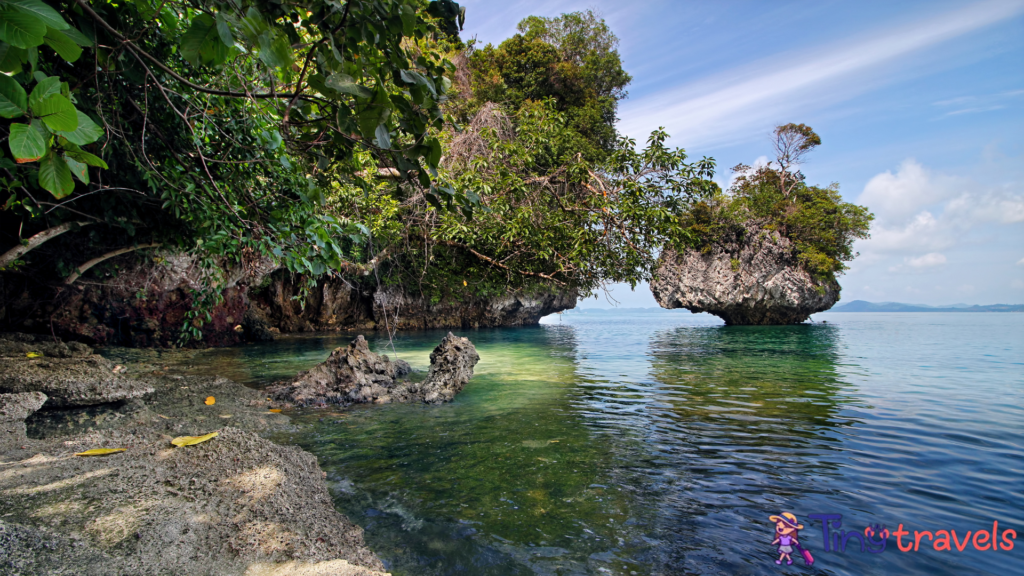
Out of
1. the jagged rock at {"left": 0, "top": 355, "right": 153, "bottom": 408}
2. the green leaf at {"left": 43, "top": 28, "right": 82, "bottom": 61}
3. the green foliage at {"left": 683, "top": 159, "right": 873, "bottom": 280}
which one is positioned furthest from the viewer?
the green foliage at {"left": 683, "top": 159, "right": 873, "bottom": 280}

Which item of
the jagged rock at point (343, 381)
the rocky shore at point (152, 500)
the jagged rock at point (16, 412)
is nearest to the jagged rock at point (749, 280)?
the jagged rock at point (343, 381)

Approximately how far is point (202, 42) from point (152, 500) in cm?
212

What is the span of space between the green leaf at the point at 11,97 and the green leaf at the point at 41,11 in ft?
0.54

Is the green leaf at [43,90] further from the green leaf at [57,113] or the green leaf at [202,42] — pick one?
the green leaf at [202,42]

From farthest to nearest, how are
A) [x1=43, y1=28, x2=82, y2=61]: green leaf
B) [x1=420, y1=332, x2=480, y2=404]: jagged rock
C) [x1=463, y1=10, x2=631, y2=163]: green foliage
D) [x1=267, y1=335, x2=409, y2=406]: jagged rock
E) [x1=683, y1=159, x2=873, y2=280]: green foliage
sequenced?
[x1=683, y1=159, x2=873, y2=280]: green foliage
[x1=463, y1=10, x2=631, y2=163]: green foliage
[x1=420, y1=332, x2=480, y2=404]: jagged rock
[x1=267, y1=335, x2=409, y2=406]: jagged rock
[x1=43, y1=28, x2=82, y2=61]: green leaf

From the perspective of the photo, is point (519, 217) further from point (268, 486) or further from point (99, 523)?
point (99, 523)

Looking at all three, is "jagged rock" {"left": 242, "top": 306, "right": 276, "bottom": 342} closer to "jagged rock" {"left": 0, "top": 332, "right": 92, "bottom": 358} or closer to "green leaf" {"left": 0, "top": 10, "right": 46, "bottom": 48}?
"jagged rock" {"left": 0, "top": 332, "right": 92, "bottom": 358}

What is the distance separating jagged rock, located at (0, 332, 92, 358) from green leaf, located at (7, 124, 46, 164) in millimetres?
7315

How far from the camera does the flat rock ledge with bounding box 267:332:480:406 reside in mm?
6410

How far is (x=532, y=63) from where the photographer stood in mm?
20719

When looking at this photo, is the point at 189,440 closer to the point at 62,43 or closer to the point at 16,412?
the point at 16,412

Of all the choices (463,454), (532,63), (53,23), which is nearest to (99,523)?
(53,23)

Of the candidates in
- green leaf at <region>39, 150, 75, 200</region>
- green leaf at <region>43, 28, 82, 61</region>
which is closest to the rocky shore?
green leaf at <region>39, 150, 75, 200</region>

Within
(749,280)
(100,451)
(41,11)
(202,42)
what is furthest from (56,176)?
(749,280)
